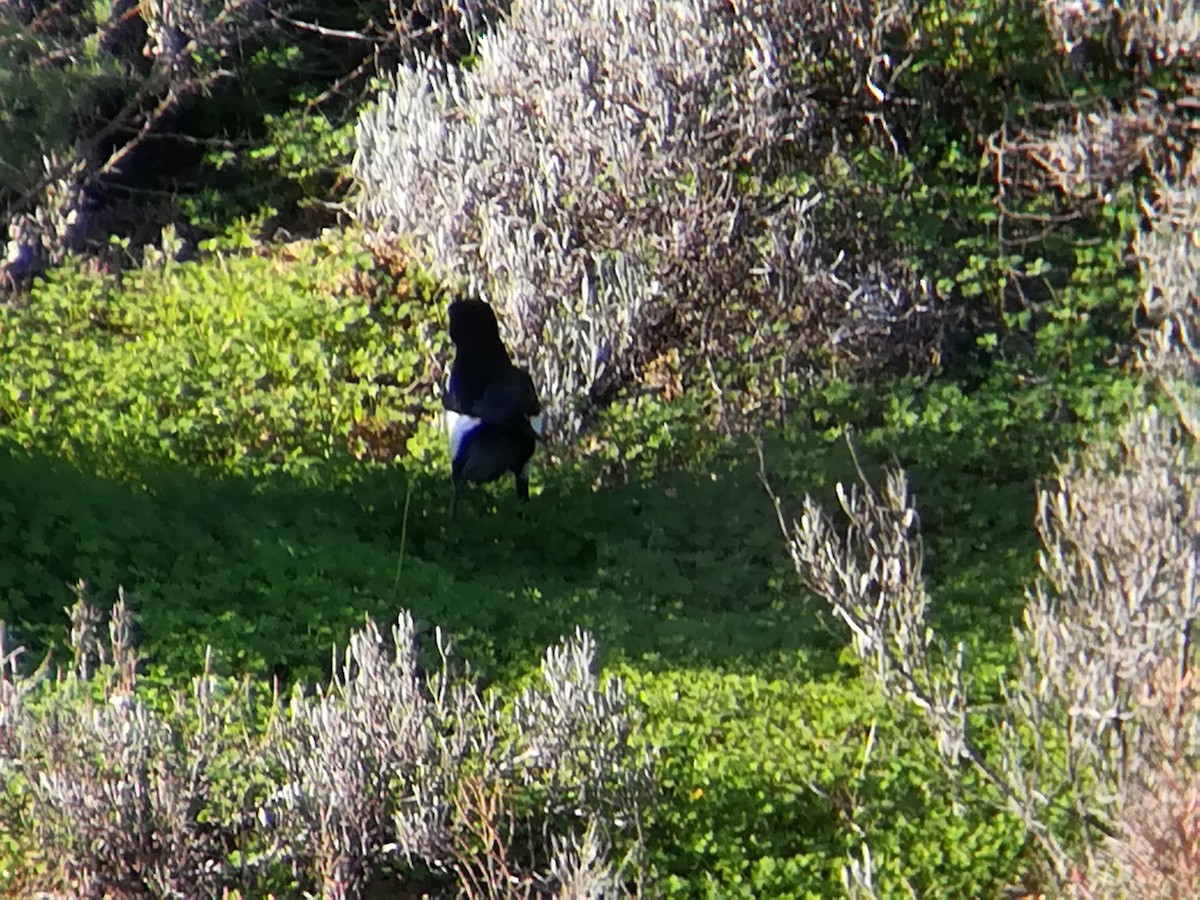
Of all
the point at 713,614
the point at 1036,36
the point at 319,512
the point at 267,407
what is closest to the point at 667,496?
the point at 713,614

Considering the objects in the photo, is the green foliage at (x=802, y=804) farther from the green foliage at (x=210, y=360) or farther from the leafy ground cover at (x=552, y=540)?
the green foliage at (x=210, y=360)

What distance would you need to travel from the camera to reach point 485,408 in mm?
7258

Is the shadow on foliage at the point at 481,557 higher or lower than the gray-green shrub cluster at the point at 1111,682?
higher

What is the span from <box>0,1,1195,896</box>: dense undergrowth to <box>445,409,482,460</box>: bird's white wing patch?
31 cm

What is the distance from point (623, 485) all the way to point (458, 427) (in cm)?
91

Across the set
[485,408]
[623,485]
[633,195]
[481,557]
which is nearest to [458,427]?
[485,408]

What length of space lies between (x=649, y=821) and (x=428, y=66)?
626cm

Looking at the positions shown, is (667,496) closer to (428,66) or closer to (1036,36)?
(428,66)

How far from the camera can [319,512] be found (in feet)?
23.3

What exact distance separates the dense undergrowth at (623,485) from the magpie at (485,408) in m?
0.29

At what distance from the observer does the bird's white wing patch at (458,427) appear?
7.22 m

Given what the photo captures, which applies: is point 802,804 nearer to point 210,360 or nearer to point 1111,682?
point 1111,682

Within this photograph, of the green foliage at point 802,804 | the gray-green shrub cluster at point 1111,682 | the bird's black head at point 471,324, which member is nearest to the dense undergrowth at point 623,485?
the green foliage at point 802,804

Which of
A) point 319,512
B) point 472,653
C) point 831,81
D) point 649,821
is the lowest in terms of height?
point 649,821
